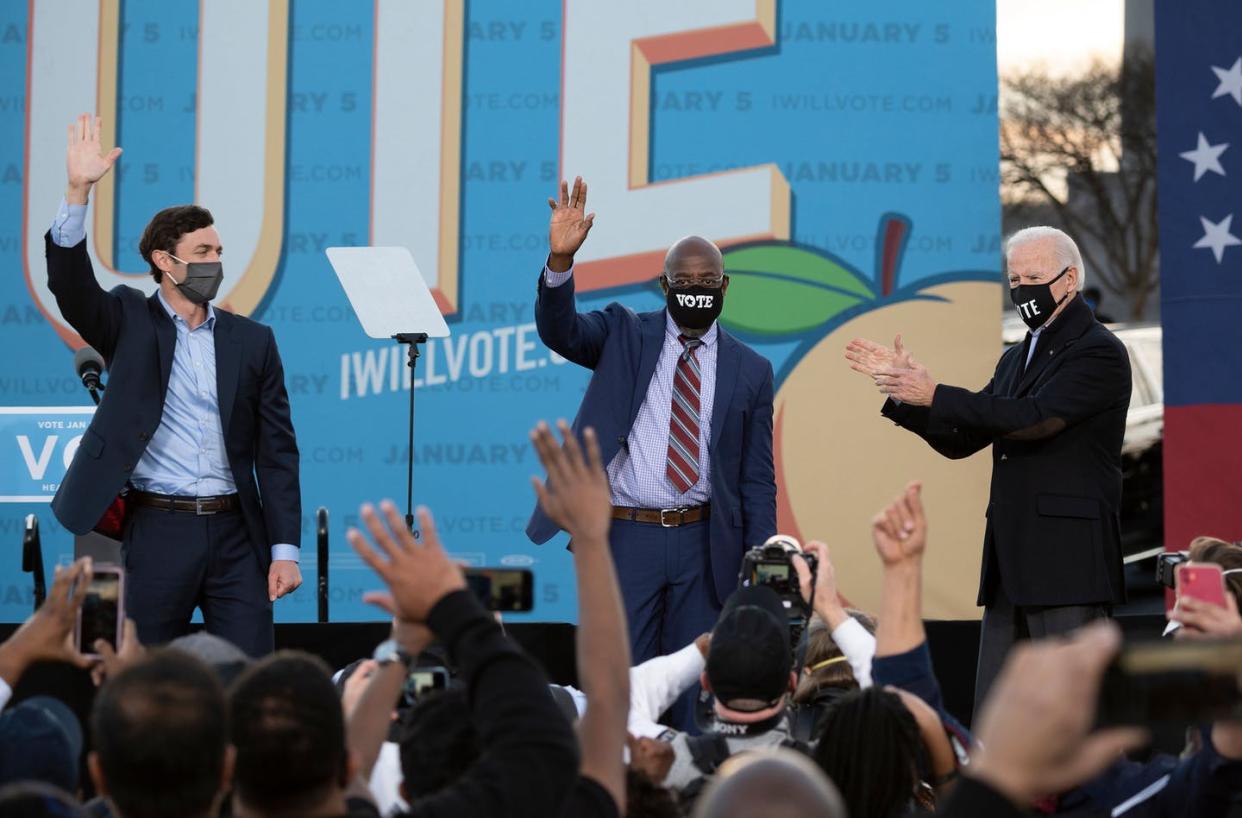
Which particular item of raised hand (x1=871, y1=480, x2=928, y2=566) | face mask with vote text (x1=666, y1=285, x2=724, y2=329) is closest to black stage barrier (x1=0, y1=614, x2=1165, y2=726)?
A: face mask with vote text (x1=666, y1=285, x2=724, y2=329)

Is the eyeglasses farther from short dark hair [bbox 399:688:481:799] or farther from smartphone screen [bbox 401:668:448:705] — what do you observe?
short dark hair [bbox 399:688:481:799]

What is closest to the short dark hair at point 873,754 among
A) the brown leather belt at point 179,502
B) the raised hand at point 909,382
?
the raised hand at point 909,382

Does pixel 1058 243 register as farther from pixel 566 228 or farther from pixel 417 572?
pixel 417 572

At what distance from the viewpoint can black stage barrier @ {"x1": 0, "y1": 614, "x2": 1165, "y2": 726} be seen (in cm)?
628

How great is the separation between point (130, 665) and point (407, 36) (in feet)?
19.3

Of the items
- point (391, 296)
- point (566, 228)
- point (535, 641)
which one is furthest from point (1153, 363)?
point (566, 228)

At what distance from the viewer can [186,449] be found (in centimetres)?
462

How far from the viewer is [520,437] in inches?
288

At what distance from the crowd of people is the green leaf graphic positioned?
4453 mm

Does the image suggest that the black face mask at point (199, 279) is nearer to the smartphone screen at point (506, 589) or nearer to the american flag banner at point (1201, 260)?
the smartphone screen at point (506, 589)

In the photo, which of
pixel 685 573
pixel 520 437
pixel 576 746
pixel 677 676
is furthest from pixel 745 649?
pixel 520 437

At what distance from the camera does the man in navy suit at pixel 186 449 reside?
4500mm

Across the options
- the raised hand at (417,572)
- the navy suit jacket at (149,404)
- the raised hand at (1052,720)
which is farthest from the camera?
the navy suit jacket at (149,404)

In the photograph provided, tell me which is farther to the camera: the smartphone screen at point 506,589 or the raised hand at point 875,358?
the raised hand at point 875,358
